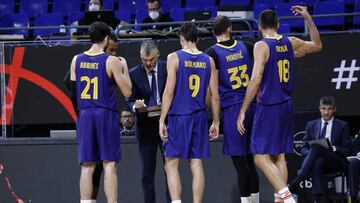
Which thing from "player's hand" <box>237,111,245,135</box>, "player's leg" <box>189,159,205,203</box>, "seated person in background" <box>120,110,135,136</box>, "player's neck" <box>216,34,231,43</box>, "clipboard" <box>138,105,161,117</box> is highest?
"player's neck" <box>216,34,231,43</box>

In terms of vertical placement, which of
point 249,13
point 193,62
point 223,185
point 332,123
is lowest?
point 223,185

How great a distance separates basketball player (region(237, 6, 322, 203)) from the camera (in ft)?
30.4

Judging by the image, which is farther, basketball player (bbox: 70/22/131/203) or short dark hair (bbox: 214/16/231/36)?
short dark hair (bbox: 214/16/231/36)

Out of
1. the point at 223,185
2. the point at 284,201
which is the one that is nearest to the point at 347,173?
the point at 223,185

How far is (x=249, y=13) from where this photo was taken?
14984 millimetres

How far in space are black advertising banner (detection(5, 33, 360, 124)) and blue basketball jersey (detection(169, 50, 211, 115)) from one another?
385 cm

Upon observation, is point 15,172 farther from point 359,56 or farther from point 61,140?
point 359,56

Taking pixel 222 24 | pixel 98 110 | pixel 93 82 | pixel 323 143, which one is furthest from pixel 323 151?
pixel 93 82

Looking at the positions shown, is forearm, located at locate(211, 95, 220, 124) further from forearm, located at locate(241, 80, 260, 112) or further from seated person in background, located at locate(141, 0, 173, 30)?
seated person in background, located at locate(141, 0, 173, 30)

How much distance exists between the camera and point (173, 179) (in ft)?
30.8

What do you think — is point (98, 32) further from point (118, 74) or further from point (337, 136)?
point (337, 136)

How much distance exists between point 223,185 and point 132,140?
1478mm

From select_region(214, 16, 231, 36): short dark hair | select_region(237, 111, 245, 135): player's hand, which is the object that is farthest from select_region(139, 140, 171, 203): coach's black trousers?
select_region(214, 16, 231, 36): short dark hair

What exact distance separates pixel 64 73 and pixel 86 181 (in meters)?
4.72
